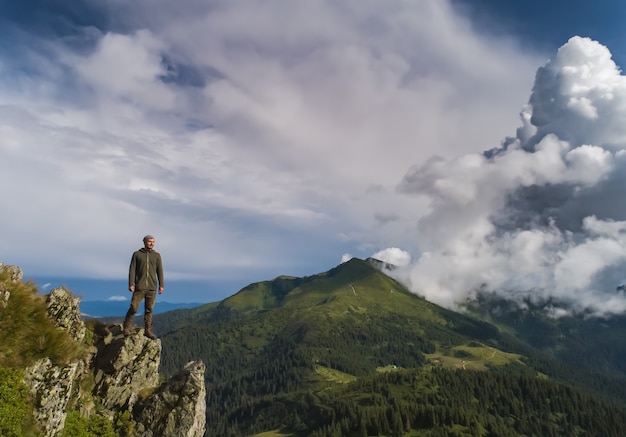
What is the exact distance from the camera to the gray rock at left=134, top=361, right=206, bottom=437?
28188 millimetres

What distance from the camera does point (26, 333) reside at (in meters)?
21.5

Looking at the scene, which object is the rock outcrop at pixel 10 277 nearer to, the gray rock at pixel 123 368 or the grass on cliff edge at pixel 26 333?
the grass on cliff edge at pixel 26 333

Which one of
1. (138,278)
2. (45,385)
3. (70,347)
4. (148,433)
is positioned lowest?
(148,433)

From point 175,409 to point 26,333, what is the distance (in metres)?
11.3

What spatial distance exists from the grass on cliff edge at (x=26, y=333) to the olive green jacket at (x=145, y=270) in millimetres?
5596

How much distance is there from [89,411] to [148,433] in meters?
3.91

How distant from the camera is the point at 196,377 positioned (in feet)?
100

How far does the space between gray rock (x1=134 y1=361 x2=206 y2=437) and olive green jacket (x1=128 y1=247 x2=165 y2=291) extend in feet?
22.8

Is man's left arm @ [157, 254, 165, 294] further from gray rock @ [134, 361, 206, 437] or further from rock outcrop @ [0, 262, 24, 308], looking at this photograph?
rock outcrop @ [0, 262, 24, 308]

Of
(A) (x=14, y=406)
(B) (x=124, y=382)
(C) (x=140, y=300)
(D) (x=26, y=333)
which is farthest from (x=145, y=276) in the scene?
(A) (x=14, y=406)

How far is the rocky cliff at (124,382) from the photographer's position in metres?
26.1

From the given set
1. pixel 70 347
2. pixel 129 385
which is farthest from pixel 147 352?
pixel 70 347

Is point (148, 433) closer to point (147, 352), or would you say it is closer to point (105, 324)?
point (147, 352)

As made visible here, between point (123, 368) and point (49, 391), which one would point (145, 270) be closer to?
point (123, 368)
